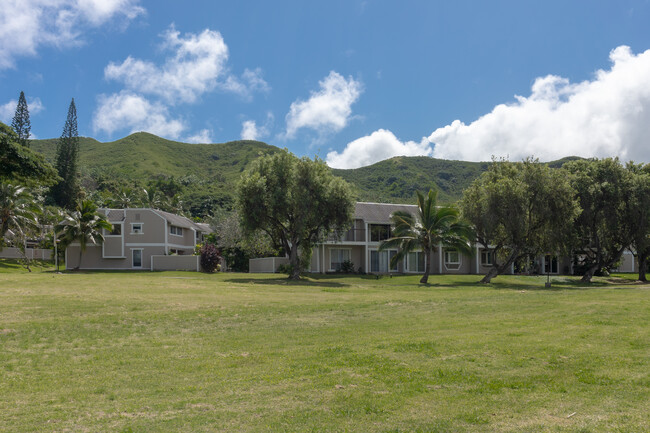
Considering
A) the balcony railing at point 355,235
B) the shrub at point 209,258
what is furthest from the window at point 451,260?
the shrub at point 209,258

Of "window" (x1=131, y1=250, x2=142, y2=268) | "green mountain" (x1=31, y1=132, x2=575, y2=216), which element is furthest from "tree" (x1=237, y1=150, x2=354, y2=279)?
"green mountain" (x1=31, y1=132, x2=575, y2=216)

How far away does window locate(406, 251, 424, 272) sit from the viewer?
5147cm

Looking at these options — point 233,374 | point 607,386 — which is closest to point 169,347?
point 233,374

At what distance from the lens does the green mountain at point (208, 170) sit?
360ft

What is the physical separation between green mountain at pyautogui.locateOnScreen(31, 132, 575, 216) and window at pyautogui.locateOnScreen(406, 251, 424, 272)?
144 feet

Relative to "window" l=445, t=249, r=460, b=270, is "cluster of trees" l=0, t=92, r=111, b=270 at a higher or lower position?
higher

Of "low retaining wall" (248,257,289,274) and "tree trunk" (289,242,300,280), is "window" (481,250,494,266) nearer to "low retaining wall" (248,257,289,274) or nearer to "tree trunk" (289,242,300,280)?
"low retaining wall" (248,257,289,274)

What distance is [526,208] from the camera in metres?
37.5

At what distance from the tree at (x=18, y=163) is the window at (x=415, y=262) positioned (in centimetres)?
3454

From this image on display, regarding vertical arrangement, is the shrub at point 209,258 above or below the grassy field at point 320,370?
above

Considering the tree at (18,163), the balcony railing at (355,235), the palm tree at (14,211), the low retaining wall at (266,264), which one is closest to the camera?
the tree at (18,163)

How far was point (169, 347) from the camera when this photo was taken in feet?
40.5

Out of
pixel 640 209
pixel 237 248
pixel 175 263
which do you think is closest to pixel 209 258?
pixel 237 248

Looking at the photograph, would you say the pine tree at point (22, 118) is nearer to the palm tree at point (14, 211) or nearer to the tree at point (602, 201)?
the palm tree at point (14, 211)
